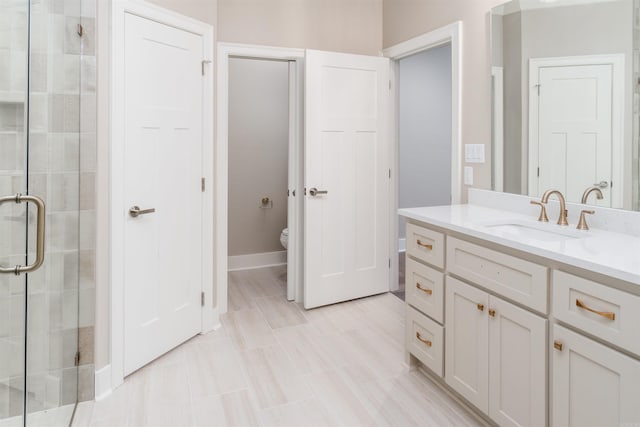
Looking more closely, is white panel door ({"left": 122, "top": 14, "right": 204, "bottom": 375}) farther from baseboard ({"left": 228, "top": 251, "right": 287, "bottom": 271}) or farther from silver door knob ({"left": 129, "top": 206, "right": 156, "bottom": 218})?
baseboard ({"left": 228, "top": 251, "right": 287, "bottom": 271})

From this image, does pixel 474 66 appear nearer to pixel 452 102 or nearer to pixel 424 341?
pixel 452 102

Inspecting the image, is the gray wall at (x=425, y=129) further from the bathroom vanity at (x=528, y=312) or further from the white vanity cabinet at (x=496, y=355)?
the white vanity cabinet at (x=496, y=355)

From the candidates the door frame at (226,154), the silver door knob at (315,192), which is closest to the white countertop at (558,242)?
the silver door knob at (315,192)

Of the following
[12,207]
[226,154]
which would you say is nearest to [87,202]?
[12,207]

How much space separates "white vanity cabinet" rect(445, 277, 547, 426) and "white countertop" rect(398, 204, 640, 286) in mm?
260

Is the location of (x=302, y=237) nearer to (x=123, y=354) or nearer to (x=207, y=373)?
(x=207, y=373)

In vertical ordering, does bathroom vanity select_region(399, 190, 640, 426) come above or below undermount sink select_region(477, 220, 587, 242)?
below

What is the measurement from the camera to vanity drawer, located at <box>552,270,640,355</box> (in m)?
1.22

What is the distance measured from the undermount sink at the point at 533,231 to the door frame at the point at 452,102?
0.78m

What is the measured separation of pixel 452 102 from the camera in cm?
293

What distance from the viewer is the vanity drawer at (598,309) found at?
122 centimetres

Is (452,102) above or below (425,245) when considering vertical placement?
above

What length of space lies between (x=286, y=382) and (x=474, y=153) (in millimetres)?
1833

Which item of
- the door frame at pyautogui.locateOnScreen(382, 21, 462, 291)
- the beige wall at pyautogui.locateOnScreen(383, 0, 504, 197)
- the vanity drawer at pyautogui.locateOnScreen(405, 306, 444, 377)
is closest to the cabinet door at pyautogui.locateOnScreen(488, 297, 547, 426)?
the vanity drawer at pyautogui.locateOnScreen(405, 306, 444, 377)
